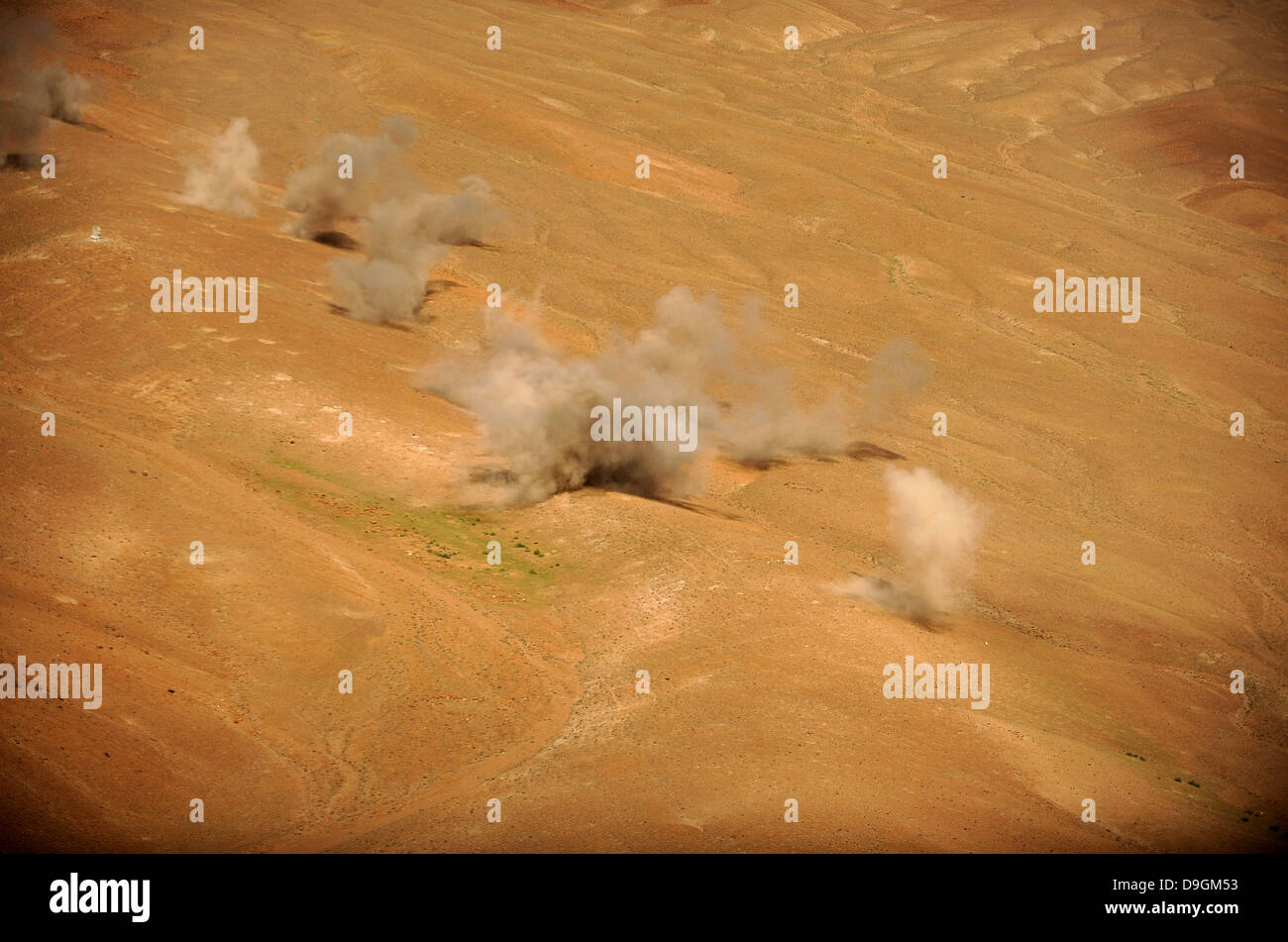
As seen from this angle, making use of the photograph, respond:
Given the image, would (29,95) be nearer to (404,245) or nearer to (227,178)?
(227,178)

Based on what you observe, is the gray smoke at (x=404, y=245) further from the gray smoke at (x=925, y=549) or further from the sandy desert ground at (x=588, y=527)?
the gray smoke at (x=925, y=549)

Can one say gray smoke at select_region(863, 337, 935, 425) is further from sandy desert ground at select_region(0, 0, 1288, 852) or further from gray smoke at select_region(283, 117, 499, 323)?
gray smoke at select_region(283, 117, 499, 323)

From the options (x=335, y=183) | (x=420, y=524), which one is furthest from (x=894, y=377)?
(x=420, y=524)

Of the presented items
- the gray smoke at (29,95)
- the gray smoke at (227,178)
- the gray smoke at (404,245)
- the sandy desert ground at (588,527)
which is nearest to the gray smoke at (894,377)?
the sandy desert ground at (588,527)

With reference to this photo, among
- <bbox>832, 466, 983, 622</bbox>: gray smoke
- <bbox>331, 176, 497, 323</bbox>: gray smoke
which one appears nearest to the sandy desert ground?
<bbox>832, 466, 983, 622</bbox>: gray smoke

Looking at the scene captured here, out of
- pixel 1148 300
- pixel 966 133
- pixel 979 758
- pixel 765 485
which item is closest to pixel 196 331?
pixel 765 485

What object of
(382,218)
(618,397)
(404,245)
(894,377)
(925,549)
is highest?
(382,218)
